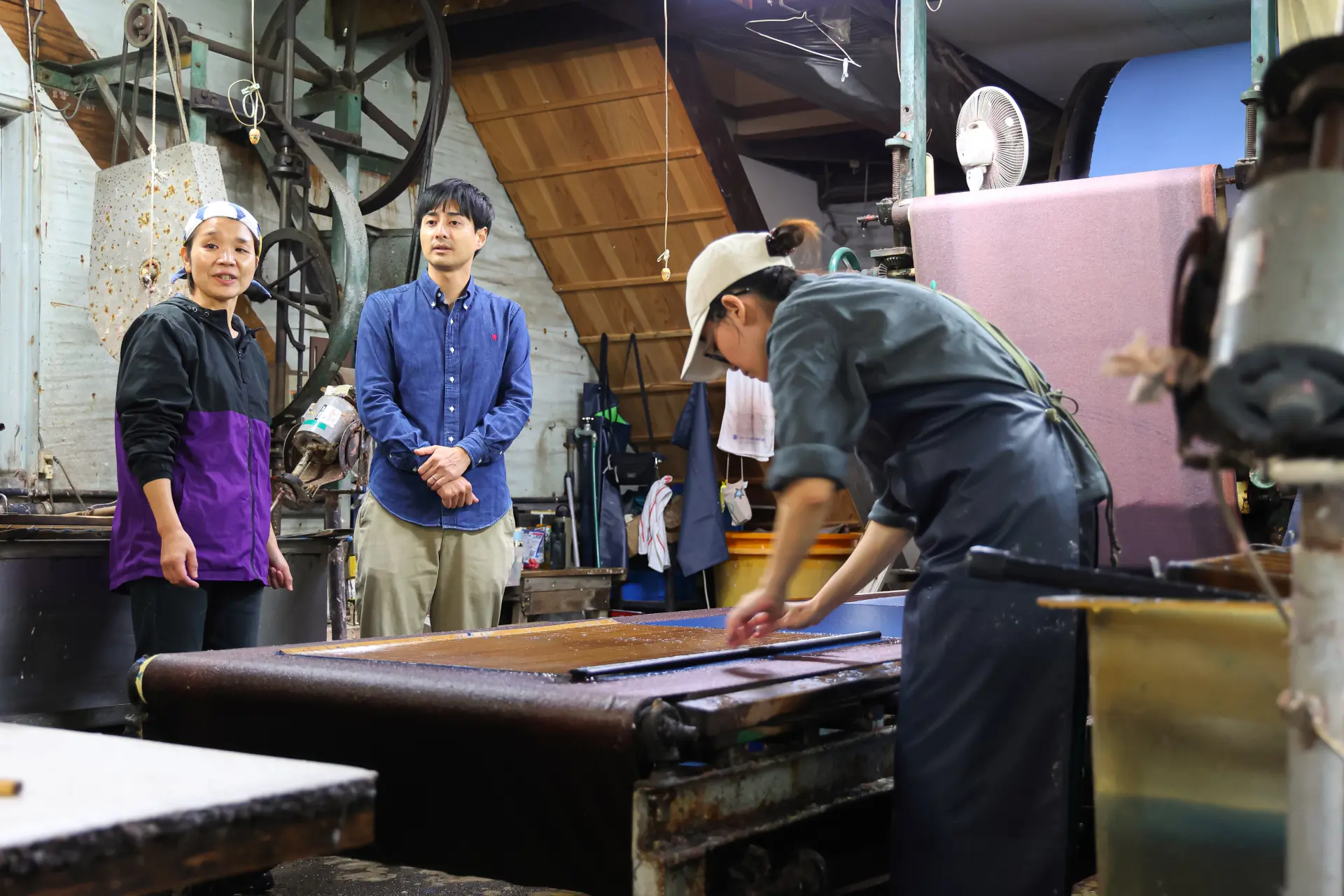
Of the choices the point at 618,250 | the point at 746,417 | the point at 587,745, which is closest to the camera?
the point at 587,745

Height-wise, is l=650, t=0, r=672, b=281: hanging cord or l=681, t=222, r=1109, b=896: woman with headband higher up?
l=650, t=0, r=672, b=281: hanging cord

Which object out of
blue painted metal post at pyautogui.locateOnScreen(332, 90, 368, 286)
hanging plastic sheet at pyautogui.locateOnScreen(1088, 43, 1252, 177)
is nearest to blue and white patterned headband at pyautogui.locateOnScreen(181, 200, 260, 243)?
blue painted metal post at pyautogui.locateOnScreen(332, 90, 368, 286)

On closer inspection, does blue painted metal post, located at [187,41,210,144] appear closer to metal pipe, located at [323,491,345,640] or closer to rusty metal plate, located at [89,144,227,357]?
rusty metal plate, located at [89,144,227,357]

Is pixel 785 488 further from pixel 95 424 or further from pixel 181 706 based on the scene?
pixel 95 424

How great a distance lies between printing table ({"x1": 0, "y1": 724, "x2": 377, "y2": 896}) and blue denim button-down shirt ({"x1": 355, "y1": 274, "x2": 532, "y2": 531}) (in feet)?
6.46

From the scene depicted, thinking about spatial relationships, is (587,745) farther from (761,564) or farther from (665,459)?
(665,459)

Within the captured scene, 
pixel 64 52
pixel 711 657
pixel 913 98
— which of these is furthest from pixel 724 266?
pixel 64 52

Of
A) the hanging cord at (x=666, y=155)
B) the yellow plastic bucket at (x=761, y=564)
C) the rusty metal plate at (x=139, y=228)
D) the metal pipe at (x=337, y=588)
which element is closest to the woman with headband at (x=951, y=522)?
the metal pipe at (x=337, y=588)

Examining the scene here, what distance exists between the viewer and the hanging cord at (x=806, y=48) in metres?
5.41

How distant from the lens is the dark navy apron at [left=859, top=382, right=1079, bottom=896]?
169cm

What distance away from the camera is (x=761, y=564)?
7.25 m

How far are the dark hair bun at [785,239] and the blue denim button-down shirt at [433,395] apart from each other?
136 cm

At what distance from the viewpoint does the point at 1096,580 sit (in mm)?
1149

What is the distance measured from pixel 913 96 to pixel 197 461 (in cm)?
241
